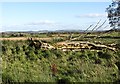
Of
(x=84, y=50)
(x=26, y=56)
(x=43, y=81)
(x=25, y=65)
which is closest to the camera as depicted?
(x=43, y=81)

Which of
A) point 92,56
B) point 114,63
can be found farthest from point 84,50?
point 114,63

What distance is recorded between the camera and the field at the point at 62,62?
8.41m

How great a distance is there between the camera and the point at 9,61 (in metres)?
10.0

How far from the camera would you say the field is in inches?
331

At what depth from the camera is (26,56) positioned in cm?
1083

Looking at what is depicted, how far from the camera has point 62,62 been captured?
10297 mm

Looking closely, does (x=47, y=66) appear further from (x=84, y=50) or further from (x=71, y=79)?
(x=84, y=50)

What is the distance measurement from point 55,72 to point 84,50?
3112mm

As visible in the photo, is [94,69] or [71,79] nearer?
[71,79]

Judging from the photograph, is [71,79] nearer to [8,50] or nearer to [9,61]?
[9,61]

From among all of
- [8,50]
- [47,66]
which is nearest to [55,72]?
[47,66]

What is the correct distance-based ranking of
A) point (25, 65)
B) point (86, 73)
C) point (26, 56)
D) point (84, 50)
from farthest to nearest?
1. point (84, 50)
2. point (26, 56)
3. point (25, 65)
4. point (86, 73)

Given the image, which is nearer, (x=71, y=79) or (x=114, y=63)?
(x=71, y=79)

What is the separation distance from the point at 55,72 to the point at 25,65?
1105 mm
